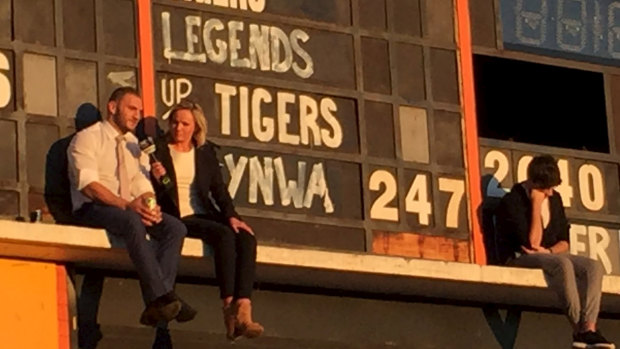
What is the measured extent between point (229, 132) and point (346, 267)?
1185mm

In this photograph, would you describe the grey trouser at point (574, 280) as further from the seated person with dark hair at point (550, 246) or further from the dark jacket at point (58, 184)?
the dark jacket at point (58, 184)

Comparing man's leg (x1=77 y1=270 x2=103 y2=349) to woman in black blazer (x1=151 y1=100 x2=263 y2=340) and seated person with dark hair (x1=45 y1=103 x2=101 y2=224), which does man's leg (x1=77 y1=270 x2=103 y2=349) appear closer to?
seated person with dark hair (x1=45 y1=103 x2=101 y2=224)

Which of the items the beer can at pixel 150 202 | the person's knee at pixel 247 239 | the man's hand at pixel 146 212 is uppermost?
the beer can at pixel 150 202

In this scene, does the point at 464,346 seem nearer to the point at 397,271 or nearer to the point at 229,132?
the point at 397,271

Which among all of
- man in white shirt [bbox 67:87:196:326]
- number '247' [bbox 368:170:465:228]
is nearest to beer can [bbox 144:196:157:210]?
man in white shirt [bbox 67:87:196:326]

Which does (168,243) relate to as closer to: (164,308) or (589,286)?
(164,308)

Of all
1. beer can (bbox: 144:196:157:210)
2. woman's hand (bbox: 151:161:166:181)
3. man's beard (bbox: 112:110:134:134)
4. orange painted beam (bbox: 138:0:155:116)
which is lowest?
beer can (bbox: 144:196:157:210)

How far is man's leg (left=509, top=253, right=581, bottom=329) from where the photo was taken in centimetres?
1766

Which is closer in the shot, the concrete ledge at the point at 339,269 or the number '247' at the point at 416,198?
the concrete ledge at the point at 339,269

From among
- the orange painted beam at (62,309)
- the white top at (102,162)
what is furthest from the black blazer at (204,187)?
the orange painted beam at (62,309)

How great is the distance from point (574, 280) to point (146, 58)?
3355 mm

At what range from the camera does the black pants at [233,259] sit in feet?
53.2

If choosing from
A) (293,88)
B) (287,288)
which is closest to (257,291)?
(287,288)

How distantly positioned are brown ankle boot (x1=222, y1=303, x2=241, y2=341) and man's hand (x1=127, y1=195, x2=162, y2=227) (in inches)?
29.1
